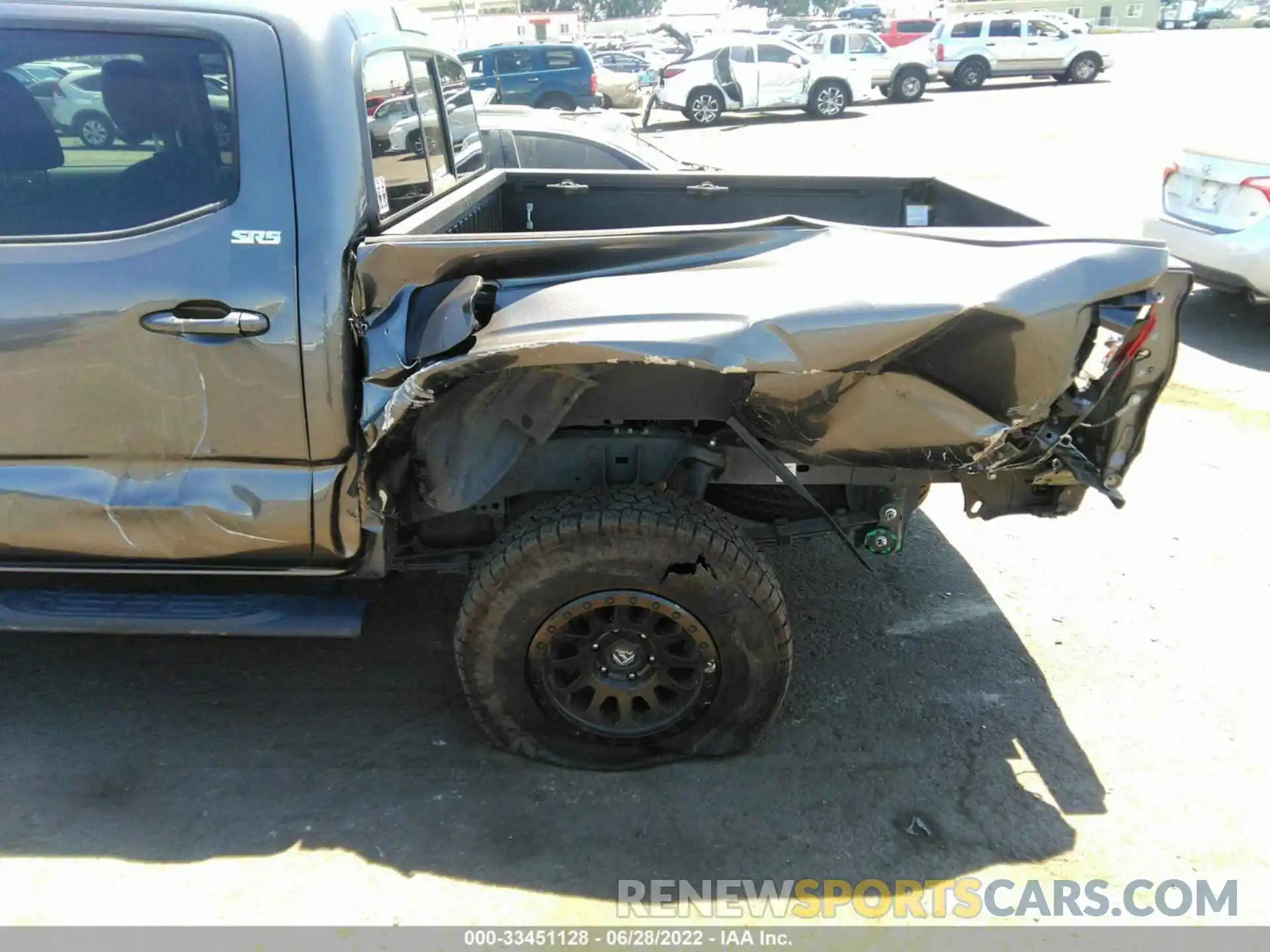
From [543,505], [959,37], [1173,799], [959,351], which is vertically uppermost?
[959,37]

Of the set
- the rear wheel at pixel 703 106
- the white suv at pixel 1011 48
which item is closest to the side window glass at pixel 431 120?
the rear wheel at pixel 703 106

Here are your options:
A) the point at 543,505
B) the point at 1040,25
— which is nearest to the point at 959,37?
the point at 1040,25

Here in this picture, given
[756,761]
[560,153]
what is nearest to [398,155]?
[756,761]

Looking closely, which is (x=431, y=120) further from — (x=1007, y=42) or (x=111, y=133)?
(x=1007, y=42)

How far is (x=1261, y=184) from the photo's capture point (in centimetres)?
652

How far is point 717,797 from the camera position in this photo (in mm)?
2852

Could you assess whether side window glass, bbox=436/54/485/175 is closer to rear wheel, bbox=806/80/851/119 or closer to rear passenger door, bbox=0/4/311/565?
rear passenger door, bbox=0/4/311/565

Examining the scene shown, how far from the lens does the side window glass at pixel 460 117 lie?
3.78 meters

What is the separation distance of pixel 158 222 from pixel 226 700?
1.63 metres

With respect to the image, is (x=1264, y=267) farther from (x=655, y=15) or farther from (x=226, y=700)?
(x=655, y=15)

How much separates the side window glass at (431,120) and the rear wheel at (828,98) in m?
21.8

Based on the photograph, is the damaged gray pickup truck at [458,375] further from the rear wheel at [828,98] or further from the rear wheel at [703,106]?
the rear wheel at [828,98]

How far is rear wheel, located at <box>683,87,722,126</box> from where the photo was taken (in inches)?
883

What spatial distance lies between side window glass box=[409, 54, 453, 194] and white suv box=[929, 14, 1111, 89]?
27925 millimetres
